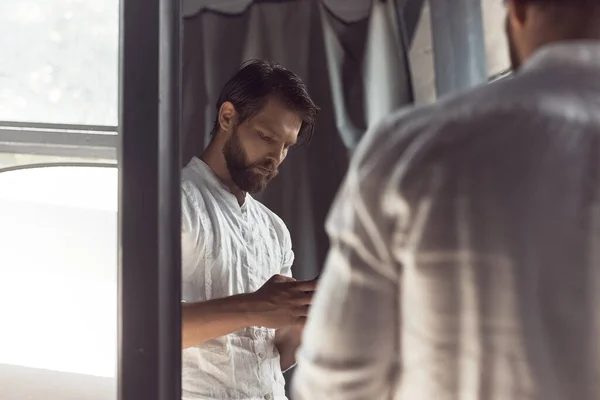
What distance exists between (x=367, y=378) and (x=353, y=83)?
362 mm

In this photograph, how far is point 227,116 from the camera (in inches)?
28.2

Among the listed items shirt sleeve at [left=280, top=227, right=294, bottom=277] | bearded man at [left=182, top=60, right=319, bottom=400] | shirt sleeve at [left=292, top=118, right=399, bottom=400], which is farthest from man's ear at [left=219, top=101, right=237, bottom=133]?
shirt sleeve at [left=292, top=118, right=399, bottom=400]

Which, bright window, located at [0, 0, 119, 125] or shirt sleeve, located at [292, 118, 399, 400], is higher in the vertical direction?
bright window, located at [0, 0, 119, 125]

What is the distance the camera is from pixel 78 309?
907 mm

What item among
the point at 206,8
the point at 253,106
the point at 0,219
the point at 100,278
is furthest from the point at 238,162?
the point at 0,219

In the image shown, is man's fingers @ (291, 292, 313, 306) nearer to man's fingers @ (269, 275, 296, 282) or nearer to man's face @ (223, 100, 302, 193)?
man's fingers @ (269, 275, 296, 282)

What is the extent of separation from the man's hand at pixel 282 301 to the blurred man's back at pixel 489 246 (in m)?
0.20

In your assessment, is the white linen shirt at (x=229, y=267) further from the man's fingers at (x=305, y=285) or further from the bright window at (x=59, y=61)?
the bright window at (x=59, y=61)

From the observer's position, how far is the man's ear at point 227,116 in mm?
712

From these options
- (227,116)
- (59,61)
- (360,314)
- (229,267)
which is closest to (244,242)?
(229,267)

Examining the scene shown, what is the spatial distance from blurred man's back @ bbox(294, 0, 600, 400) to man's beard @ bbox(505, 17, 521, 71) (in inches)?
1.4

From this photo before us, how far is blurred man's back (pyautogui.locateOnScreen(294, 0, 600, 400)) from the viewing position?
0.42 m

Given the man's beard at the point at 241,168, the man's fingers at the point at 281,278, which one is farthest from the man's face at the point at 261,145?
the man's fingers at the point at 281,278

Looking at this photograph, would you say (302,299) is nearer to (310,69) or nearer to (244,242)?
(244,242)
